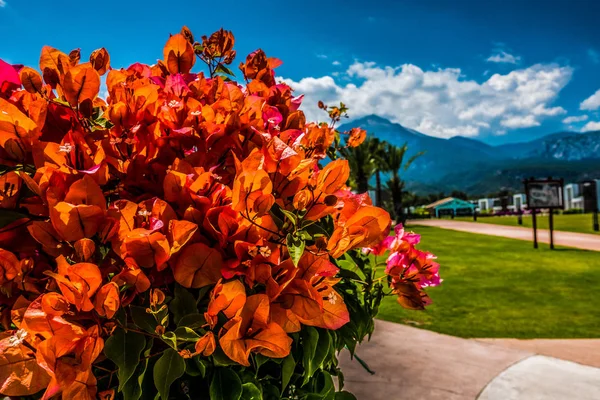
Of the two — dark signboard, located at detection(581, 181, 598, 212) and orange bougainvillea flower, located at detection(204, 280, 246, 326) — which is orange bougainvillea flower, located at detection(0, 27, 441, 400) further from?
dark signboard, located at detection(581, 181, 598, 212)

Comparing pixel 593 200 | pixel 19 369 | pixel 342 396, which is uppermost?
pixel 593 200

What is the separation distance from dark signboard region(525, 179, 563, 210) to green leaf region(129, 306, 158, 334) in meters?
16.5

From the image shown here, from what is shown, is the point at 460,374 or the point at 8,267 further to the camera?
the point at 460,374

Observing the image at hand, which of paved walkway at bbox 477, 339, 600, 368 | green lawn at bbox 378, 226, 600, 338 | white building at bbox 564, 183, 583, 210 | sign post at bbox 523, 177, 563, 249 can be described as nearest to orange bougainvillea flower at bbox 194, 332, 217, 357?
paved walkway at bbox 477, 339, 600, 368

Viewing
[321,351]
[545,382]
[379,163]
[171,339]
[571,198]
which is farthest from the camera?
[571,198]

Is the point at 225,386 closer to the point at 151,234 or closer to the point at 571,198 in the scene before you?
the point at 151,234

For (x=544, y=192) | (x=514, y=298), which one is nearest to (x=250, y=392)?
(x=514, y=298)

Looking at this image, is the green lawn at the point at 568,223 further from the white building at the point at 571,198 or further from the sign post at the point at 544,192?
the white building at the point at 571,198

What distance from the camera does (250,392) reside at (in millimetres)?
955

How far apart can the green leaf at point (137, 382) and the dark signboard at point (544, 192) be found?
1648 cm

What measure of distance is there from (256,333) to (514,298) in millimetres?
7743

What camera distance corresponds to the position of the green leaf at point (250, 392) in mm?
951

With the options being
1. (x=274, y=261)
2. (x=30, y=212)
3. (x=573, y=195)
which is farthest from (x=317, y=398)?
(x=573, y=195)

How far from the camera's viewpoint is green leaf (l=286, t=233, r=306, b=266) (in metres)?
0.77
